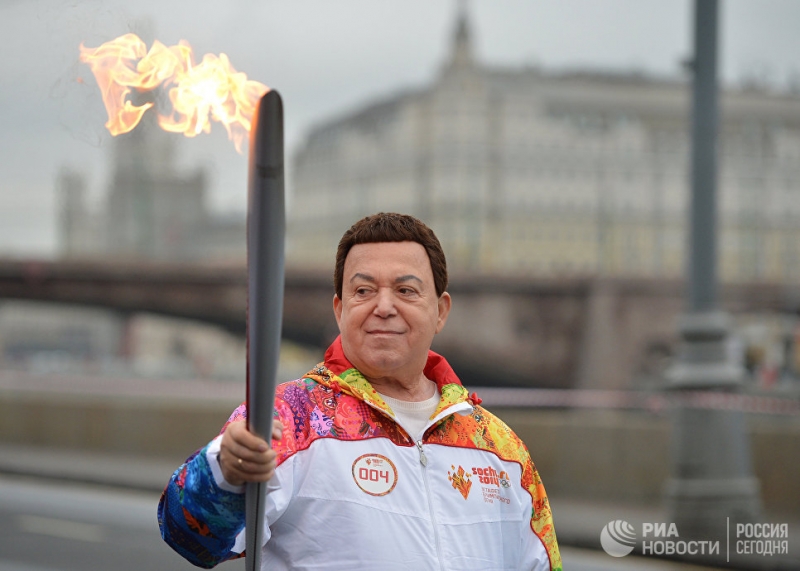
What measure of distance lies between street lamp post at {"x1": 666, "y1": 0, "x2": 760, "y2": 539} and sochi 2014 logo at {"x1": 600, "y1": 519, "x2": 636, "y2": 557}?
0.74 metres

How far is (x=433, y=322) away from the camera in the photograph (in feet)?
8.05

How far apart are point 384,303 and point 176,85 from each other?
793mm

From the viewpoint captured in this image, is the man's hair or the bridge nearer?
the man's hair

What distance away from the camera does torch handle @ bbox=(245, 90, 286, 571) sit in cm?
201

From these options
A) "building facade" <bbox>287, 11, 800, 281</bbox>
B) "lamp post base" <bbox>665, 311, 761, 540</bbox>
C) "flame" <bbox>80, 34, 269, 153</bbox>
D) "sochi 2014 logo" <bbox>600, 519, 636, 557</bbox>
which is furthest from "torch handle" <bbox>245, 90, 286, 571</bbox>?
"building facade" <bbox>287, 11, 800, 281</bbox>

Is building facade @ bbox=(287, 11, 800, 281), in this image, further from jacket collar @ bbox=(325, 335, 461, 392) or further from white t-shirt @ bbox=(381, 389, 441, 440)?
white t-shirt @ bbox=(381, 389, 441, 440)

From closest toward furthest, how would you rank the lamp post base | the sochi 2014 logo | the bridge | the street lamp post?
the street lamp post, the lamp post base, the sochi 2014 logo, the bridge

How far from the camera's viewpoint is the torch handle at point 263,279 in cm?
201

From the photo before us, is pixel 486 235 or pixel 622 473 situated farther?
pixel 486 235

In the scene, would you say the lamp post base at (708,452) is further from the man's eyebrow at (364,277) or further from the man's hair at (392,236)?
the man's eyebrow at (364,277)

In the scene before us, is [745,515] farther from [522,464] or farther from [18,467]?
[18,467]

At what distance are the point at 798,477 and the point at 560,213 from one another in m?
70.2

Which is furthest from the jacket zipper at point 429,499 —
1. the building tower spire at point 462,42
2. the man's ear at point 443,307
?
the building tower spire at point 462,42

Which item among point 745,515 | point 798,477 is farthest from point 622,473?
point 745,515
